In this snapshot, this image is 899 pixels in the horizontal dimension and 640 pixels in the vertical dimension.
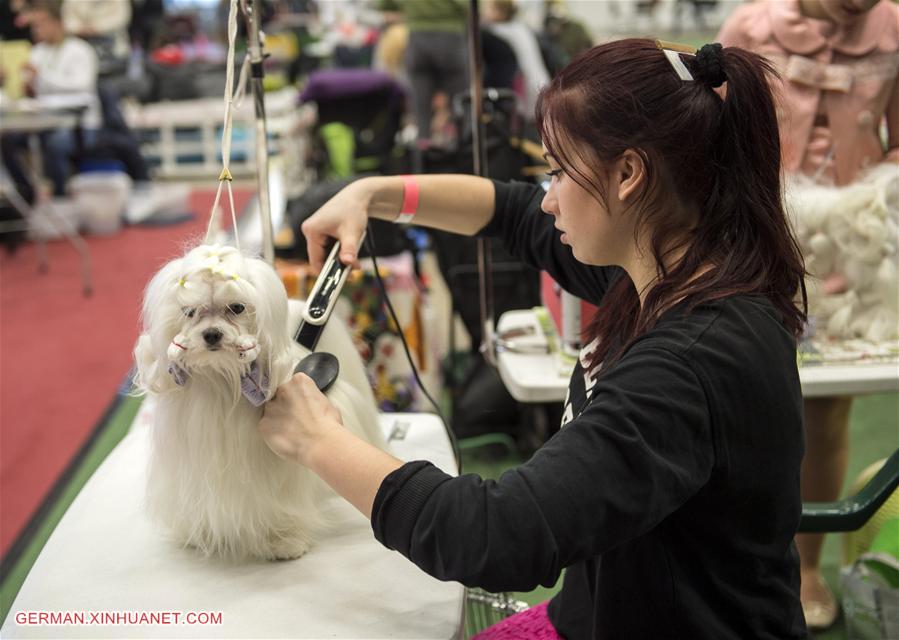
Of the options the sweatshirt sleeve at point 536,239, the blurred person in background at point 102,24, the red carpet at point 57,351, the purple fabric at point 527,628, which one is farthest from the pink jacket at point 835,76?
the blurred person in background at point 102,24

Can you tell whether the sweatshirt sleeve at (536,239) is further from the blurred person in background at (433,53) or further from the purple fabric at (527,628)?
the blurred person in background at (433,53)

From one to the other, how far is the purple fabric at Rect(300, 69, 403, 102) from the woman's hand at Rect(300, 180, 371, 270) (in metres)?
3.43

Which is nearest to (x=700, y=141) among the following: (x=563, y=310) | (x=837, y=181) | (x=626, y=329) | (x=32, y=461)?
(x=626, y=329)

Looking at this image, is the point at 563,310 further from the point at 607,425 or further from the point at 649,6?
the point at 649,6

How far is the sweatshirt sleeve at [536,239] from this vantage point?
1345mm

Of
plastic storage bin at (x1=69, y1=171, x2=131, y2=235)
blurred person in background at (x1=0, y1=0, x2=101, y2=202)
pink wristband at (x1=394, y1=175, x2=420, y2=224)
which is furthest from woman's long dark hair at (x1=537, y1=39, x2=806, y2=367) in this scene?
blurred person in background at (x1=0, y1=0, x2=101, y2=202)

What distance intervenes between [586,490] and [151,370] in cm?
56

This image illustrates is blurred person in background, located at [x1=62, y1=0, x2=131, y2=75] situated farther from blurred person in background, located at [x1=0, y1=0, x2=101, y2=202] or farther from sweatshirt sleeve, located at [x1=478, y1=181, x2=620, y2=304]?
sweatshirt sleeve, located at [x1=478, y1=181, x2=620, y2=304]

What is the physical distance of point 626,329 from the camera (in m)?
1.04

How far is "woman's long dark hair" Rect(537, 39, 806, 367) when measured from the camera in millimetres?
883

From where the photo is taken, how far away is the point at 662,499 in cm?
81

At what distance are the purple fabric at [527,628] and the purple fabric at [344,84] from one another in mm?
3842

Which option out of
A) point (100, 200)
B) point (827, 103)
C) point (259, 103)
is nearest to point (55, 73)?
point (100, 200)

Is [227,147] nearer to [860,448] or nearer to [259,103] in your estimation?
[259,103]
